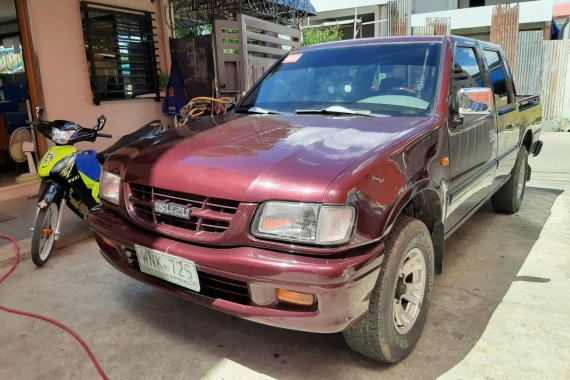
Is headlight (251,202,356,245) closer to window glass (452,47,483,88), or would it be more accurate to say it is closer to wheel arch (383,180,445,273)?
wheel arch (383,180,445,273)

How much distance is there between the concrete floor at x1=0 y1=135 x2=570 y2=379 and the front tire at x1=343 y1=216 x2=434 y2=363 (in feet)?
0.45

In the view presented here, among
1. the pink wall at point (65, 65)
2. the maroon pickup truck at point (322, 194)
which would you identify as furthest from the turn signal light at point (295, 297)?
the pink wall at point (65, 65)

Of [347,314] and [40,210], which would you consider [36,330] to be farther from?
[347,314]

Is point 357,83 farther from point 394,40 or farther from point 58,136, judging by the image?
point 58,136

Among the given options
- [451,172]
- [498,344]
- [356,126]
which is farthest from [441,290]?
[356,126]

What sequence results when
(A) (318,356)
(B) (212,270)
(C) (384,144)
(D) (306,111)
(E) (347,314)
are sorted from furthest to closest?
1. (D) (306,111)
2. (A) (318,356)
3. (C) (384,144)
4. (B) (212,270)
5. (E) (347,314)

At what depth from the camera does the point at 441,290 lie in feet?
10.5

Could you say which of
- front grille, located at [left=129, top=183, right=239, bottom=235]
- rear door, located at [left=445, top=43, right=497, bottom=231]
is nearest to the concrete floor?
rear door, located at [left=445, top=43, right=497, bottom=231]

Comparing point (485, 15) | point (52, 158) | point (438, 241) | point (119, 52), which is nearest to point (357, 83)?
point (438, 241)

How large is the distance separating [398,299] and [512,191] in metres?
3.01

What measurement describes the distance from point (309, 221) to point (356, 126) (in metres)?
0.89

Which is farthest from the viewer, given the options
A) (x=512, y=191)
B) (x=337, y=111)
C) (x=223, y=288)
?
(x=512, y=191)

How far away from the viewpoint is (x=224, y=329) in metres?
2.76

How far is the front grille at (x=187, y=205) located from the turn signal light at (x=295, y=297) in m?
0.38
